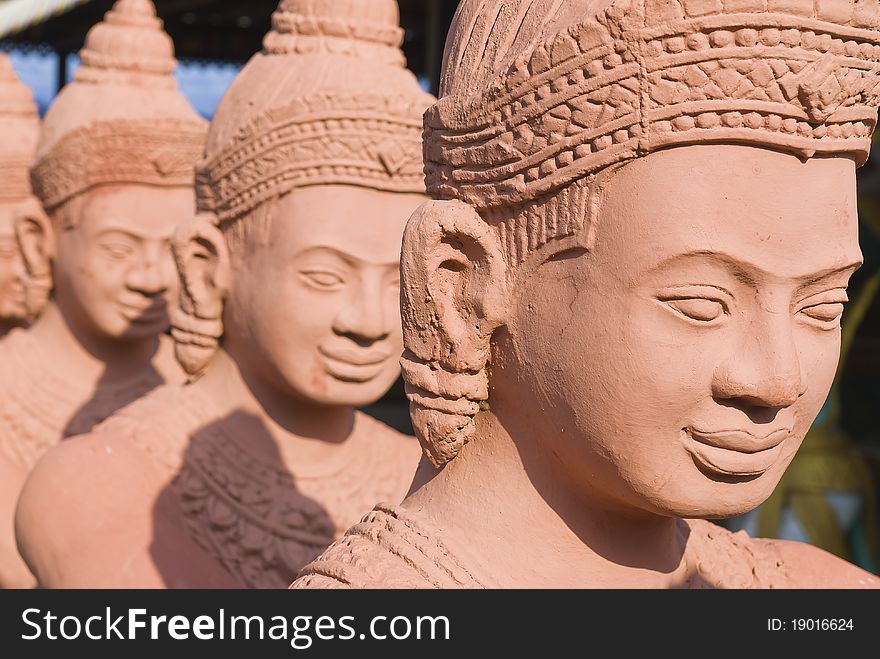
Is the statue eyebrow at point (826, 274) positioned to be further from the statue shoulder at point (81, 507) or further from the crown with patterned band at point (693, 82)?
the statue shoulder at point (81, 507)

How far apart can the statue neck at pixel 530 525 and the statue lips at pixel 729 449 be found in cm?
27

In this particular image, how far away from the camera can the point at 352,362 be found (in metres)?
4.21

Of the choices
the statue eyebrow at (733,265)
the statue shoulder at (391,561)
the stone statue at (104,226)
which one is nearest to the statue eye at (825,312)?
the statue eyebrow at (733,265)

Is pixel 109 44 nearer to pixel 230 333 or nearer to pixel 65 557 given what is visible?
pixel 230 333

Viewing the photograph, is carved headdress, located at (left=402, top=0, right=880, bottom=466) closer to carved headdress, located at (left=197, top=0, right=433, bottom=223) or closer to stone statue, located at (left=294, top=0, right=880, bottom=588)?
stone statue, located at (left=294, top=0, right=880, bottom=588)

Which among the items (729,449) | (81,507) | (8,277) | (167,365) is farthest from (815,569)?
(8,277)

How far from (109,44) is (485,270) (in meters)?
3.84

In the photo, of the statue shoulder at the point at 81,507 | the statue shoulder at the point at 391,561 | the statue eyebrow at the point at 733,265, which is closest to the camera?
the statue eyebrow at the point at 733,265

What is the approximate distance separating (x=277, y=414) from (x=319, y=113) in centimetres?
96

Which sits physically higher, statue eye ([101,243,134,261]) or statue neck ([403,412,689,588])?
statue eye ([101,243,134,261])

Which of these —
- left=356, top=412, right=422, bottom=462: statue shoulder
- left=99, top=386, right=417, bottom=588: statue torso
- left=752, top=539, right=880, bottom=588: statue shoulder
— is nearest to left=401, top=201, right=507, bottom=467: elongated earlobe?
left=752, top=539, right=880, bottom=588: statue shoulder

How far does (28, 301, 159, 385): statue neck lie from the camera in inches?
246

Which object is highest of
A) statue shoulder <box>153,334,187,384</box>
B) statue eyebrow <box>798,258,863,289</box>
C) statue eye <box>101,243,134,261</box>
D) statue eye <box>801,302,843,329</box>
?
statue eyebrow <box>798,258,863,289</box>

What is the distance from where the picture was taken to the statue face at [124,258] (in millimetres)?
5887
